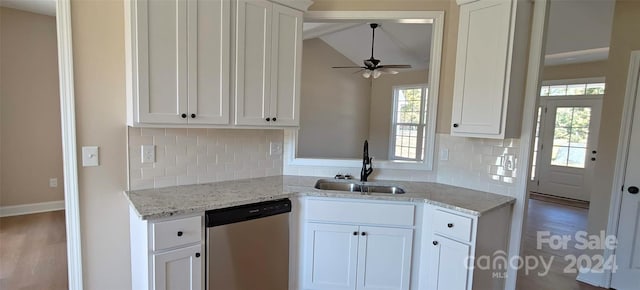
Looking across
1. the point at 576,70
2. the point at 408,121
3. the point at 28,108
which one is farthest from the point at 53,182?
the point at 576,70

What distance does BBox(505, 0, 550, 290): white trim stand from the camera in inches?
85.8

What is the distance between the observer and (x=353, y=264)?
228 centimetres

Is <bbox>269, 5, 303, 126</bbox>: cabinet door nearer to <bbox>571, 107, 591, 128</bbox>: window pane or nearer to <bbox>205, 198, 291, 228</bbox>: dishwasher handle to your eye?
<bbox>205, 198, 291, 228</bbox>: dishwasher handle

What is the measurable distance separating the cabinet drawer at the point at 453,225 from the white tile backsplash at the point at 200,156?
133cm

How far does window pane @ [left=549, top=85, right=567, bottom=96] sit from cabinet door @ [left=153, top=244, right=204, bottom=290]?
23.3 feet

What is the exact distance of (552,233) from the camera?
14.3ft

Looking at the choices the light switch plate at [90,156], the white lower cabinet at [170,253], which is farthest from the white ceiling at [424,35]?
the white lower cabinet at [170,253]

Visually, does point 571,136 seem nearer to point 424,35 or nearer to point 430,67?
point 424,35

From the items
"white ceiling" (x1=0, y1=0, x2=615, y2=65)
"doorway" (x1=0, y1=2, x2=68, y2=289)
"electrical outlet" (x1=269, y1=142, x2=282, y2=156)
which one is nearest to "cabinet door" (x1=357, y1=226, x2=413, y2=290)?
"electrical outlet" (x1=269, y1=142, x2=282, y2=156)

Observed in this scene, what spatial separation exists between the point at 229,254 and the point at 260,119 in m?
0.90

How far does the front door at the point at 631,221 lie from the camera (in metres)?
2.62

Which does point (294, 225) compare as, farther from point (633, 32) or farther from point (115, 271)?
point (633, 32)

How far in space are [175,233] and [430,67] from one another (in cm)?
224

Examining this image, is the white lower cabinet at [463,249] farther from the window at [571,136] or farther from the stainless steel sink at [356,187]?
the window at [571,136]
